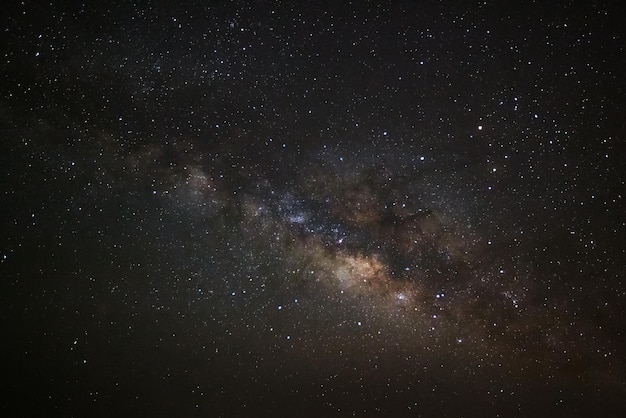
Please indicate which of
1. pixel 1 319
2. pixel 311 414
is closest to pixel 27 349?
pixel 1 319

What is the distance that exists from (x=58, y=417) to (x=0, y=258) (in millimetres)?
11410

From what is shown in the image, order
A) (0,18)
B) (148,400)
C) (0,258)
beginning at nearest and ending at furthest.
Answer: (0,18), (0,258), (148,400)

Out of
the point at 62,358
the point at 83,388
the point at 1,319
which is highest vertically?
the point at 1,319

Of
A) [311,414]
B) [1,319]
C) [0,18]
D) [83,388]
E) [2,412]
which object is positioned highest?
[0,18]

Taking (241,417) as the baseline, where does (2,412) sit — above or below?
below

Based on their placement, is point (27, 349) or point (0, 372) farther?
point (0, 372)

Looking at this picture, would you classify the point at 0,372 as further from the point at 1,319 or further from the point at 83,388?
the point at 1,319

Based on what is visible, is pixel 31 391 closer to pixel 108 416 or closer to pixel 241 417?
pixel 108 416

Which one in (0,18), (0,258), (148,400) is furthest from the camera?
(148,400)

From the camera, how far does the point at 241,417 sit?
13.8 metres

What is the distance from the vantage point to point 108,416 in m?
14.1

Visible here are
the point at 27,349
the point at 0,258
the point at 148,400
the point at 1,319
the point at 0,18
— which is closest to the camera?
the point at 0,18

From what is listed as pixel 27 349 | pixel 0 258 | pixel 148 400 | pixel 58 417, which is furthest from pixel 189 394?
pixel 0 258

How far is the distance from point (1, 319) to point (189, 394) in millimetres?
7851
